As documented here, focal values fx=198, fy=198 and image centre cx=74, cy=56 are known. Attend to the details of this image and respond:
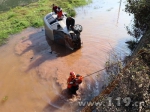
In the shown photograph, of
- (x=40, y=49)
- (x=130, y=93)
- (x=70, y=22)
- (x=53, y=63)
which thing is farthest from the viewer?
(x=40, y=49)

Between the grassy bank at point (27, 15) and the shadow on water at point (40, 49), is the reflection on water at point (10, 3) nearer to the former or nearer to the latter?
the grassy bank at point (27, 15)

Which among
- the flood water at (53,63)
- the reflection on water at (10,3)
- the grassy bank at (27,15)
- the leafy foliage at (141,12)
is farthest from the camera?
the reflection on water at (10,3)

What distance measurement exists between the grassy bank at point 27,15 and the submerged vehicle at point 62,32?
3.24 meters

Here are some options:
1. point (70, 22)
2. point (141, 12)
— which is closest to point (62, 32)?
point (70, 22)

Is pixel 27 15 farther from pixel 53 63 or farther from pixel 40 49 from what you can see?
pixel 53 63

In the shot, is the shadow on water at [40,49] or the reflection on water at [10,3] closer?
the shadow on water at [40,49]

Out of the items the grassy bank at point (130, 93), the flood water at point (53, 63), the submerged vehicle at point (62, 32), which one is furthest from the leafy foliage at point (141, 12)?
the grassy bank at point (130, 93)

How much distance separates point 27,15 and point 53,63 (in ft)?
26.2

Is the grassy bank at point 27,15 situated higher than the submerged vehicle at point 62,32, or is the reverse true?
the submerged vehicle at point 62,32

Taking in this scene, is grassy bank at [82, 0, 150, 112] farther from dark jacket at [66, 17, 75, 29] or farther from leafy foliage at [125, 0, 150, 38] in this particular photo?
dark jacket at [66, 17, 75, 29]

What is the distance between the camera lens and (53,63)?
1166cm

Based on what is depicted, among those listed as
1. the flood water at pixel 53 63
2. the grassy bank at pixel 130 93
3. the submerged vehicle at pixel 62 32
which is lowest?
the flood water at pixel 53 63

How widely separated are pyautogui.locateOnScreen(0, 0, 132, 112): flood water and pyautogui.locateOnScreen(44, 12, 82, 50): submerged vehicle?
1.60 ft

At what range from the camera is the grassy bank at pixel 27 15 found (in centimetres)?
1599
